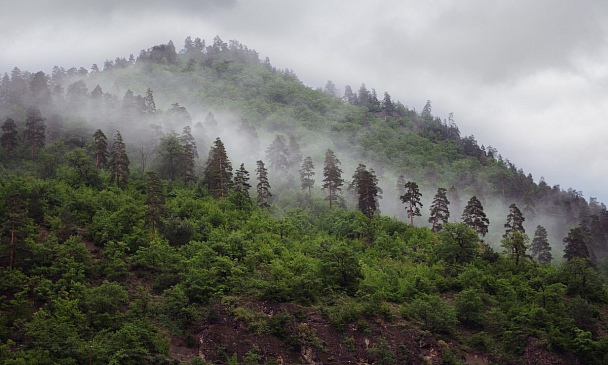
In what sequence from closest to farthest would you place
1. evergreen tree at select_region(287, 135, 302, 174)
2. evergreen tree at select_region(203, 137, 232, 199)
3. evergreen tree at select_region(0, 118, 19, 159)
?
evergreen tree at select_region(203, 137, 232, 199) < evergreen tree at select_region(0, 118, 19, 159) < evergreen tree at select_region(287, 135, 302, 174)

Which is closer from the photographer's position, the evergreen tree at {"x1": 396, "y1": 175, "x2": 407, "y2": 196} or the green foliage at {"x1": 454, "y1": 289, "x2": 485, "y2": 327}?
the green foliage at {"x1": 454, "y1": 289, "x2": 485, "y2": 327}

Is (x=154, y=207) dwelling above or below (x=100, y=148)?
below

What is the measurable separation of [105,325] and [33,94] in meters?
108

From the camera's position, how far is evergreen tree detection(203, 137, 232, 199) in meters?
88.8

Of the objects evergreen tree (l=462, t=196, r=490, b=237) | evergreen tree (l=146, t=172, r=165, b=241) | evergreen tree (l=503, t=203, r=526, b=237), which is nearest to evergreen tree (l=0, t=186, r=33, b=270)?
evergreen tree (l=146, t=172, r=165, b=241)

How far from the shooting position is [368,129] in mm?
185875

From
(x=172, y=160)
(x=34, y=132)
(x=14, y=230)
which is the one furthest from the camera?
(x=34, y=132)

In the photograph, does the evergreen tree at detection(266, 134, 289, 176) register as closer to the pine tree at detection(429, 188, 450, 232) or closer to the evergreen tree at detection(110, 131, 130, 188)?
the pine tree at detection(429, 188, 450, 232)

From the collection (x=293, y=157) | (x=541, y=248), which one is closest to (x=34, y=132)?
(x=293, y=157)

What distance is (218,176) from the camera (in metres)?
88.3

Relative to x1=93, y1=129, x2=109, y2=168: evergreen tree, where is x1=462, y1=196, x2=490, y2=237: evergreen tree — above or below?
below

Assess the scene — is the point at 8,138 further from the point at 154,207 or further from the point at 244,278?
the point at 244,278

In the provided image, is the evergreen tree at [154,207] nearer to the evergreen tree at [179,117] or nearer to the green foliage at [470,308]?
the green foliage at [470,308]

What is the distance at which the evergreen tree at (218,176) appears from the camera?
3494 inches
